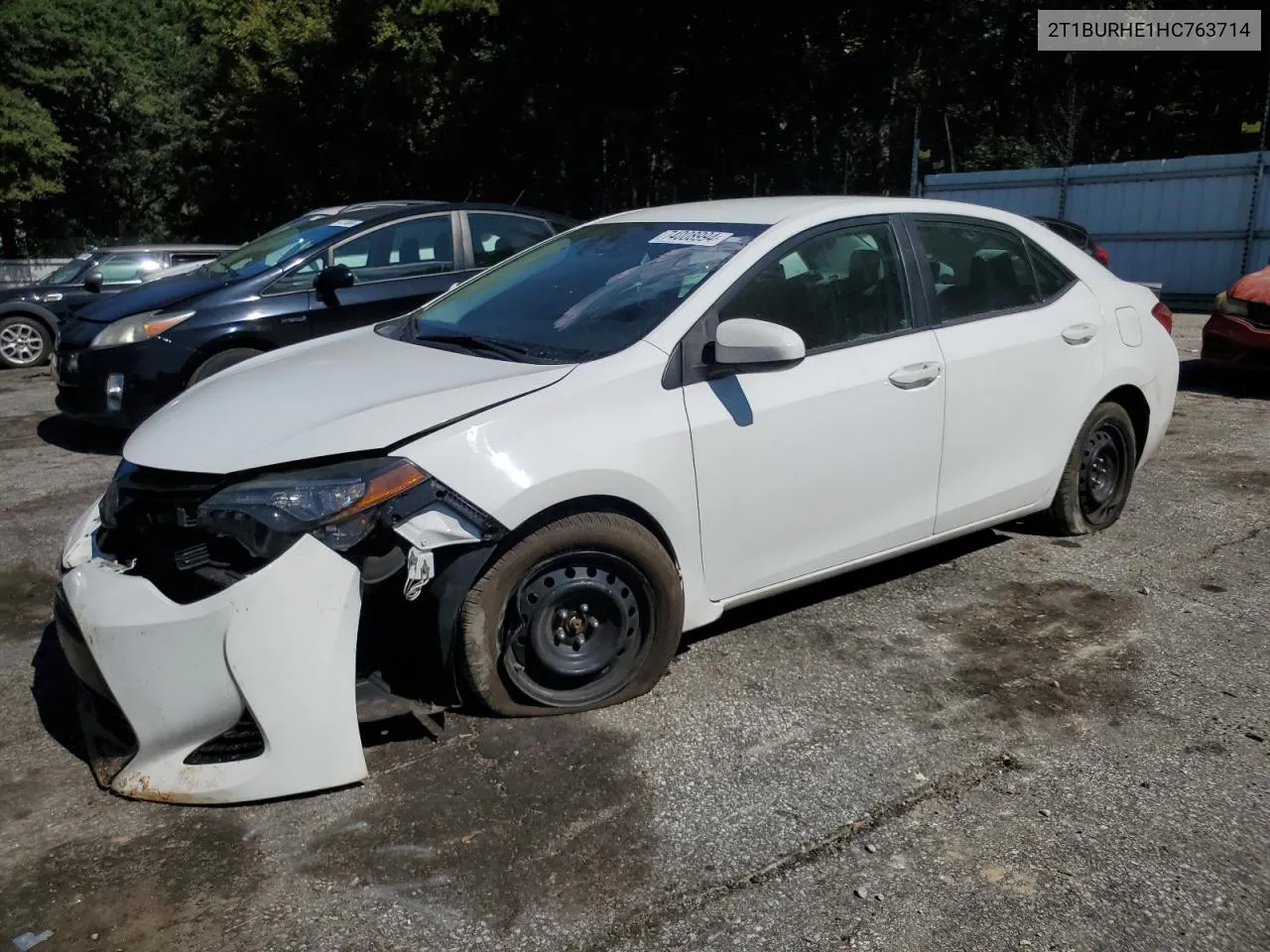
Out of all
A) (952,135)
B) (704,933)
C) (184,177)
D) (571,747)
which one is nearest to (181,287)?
(571,747)

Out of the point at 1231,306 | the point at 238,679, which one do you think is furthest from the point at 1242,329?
the point at 238,679

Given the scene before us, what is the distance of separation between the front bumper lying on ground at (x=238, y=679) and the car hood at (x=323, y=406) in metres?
0.37

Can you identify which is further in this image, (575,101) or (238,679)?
(575,101)

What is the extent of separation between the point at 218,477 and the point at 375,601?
569 millimetres

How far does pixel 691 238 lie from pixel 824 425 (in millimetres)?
889

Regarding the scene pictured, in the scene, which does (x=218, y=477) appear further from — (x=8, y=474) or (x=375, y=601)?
(x=8, y=474)

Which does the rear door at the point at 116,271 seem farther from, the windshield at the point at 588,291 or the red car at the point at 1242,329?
the red car at the point at 1242,329

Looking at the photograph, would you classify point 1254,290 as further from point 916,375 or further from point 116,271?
point 116,271

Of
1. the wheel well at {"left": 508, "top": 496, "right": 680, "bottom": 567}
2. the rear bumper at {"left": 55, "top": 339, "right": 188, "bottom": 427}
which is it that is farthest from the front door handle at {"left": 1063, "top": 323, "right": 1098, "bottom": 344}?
the rear bumper at {"left": 55, "top": 339, "right": 188, "bottom": 427}

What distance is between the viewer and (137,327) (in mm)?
7168

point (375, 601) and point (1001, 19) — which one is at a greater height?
point (1001, 19)

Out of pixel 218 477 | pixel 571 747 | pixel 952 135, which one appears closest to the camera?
pixel 218 477

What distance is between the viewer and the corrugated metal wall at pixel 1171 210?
16.4m

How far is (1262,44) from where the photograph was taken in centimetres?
2830
